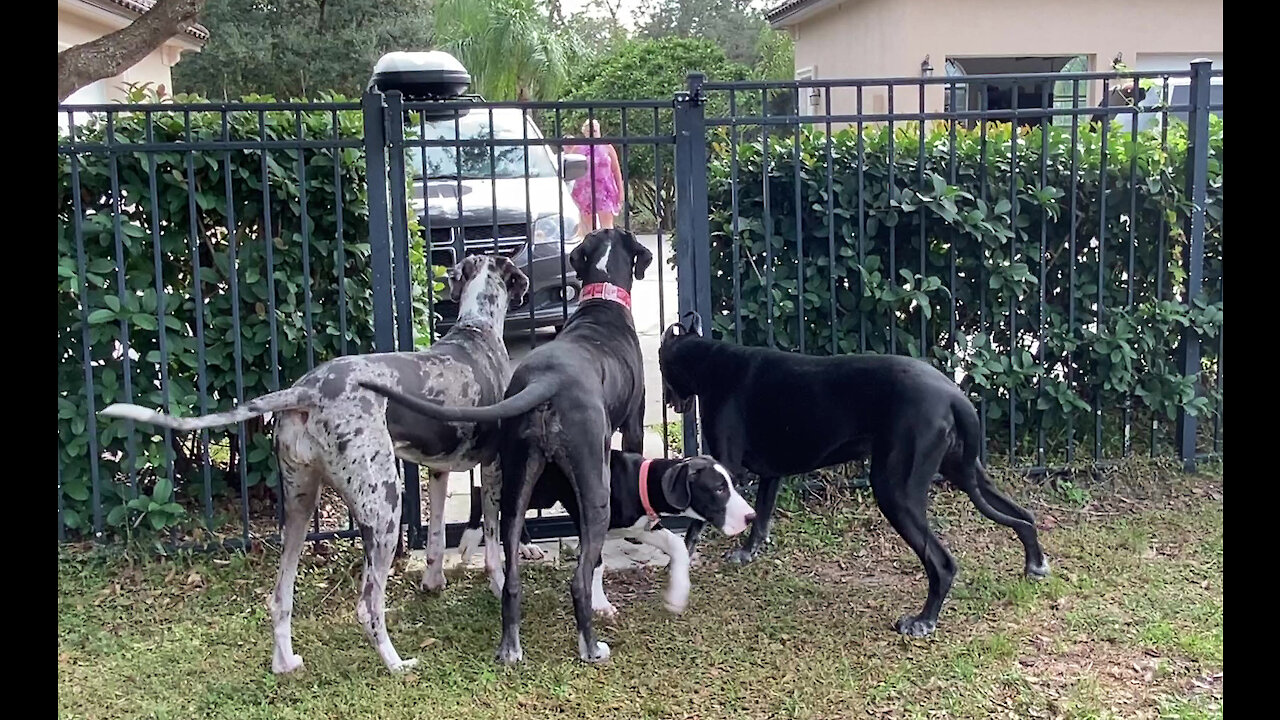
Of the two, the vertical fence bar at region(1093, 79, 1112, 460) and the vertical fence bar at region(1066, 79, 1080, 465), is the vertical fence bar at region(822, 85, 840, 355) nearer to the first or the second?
the vertical fence bar at region(1066, 79, 1080, 465)

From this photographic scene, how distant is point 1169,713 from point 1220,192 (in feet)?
11.2

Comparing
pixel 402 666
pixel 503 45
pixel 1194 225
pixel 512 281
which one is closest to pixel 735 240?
pixel 512 281

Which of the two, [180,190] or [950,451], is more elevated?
[180,190]

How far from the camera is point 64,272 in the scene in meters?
5.00

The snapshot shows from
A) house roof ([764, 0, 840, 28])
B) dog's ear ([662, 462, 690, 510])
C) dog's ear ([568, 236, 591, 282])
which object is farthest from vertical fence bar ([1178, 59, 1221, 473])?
house roof ([764, 0, 840, 28])

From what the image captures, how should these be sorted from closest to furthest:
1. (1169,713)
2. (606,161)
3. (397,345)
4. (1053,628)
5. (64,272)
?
(1169,713), (1053,628), (64,272), (397,345), (606,161)

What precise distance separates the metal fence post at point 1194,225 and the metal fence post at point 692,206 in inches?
107

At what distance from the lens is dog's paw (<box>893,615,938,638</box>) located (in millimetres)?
4426

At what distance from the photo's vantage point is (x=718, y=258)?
5.78 metres

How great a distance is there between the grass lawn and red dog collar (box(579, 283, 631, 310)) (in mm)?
1297

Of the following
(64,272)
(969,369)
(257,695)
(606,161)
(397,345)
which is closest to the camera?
(257,695)
